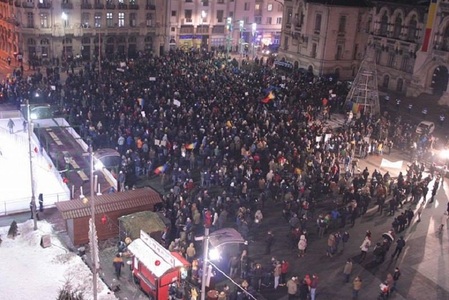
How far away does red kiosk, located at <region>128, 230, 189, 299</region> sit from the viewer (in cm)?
1922

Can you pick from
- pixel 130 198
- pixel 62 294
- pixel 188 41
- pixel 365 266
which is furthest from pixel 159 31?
pixel 62 294

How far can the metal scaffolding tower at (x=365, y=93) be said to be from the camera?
4425cm

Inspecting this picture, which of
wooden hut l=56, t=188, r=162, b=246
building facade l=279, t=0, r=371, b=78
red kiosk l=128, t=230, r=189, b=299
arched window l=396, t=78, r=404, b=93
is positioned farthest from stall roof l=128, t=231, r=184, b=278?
building facade l=279, t=0, r=371, b=78

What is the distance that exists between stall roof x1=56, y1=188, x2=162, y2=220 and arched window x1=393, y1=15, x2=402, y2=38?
4023 centimetres

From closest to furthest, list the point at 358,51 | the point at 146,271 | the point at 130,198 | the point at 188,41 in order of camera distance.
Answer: the point at 146,271 → the point at 130,198 → the point at 358,51 → the point at 188,41

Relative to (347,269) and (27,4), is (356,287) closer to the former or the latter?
(347,269)

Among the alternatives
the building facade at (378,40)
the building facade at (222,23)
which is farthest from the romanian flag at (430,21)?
the building facade at (222,23)

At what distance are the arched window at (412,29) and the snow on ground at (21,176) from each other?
131 feet

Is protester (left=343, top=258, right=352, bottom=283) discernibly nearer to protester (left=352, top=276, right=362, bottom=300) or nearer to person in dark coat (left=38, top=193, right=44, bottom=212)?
protester (left=352, top=276, right=362, bottom=300)

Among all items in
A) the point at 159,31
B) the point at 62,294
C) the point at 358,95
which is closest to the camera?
the point at 62,294

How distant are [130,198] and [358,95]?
28088mm

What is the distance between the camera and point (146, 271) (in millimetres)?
19859

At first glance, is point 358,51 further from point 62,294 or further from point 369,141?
point 62,294

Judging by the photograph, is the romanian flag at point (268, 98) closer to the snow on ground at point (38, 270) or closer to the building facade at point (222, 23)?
the snow on ground at point (38, 270)
